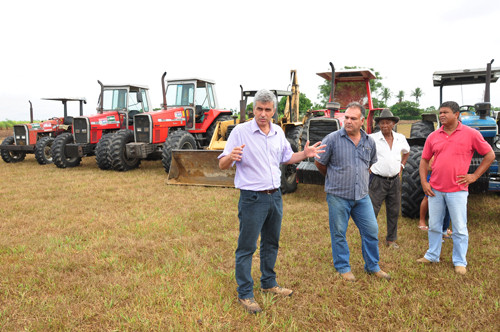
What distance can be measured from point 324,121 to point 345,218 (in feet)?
11.2

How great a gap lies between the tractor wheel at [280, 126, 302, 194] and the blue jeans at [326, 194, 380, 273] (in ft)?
10.8

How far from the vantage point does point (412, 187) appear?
194 inches

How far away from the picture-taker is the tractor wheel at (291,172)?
6.89 metres

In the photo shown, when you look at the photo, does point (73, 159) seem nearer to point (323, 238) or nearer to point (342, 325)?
point (323, 238)

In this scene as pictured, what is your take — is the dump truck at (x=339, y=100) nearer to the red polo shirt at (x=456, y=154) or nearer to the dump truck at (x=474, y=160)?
the dump truck at (x=474, y=160)

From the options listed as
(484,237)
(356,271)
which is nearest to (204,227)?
(356,271)

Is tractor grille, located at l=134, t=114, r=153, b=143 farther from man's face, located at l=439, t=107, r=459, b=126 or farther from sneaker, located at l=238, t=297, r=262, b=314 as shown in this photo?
man's face, located at l=439, t=107, r=459, b=126

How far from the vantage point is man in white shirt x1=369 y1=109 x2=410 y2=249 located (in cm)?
399

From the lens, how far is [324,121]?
256 inches

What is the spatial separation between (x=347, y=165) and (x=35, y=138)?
43.3 ft

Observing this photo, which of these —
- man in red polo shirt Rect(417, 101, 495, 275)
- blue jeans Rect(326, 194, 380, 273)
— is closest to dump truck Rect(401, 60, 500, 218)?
man in red polo shirt Rect(417, 101, 495, 275)

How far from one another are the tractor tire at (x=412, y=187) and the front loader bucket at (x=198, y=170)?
367cm

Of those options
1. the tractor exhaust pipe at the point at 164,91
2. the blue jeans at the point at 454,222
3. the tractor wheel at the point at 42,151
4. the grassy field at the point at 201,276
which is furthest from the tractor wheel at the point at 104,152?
the blue jeans at the point at 454,222

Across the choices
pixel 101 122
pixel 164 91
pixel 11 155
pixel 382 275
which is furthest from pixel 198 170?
pixel 11 155
